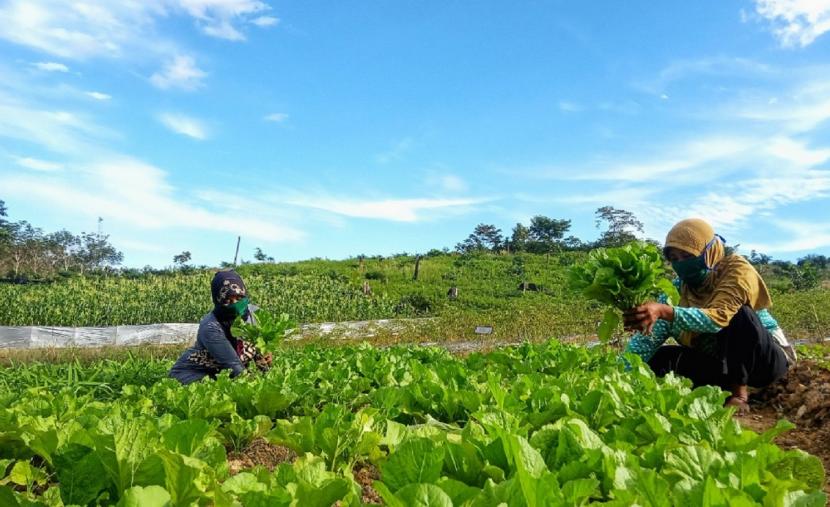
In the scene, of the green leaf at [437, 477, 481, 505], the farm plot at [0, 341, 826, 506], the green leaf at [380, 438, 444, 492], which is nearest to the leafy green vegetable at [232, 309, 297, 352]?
the farm plot at [0, 341, 826, 506]

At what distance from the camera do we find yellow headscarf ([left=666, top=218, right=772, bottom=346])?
3770mm

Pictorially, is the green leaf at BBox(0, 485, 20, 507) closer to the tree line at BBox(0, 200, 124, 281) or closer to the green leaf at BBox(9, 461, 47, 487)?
the green leaf at BBox(9, 461, 47, 487)

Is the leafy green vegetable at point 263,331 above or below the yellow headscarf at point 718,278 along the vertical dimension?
below

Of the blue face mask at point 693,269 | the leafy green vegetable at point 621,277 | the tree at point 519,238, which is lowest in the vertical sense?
the leafy green vegetable at point 621,277

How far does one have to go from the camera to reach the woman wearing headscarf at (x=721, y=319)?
3770 mm

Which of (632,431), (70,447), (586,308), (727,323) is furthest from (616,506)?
(586,308)

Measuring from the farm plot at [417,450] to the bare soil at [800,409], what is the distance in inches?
42.9

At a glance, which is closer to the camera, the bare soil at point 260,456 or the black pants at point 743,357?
the bare soil at point 260,456

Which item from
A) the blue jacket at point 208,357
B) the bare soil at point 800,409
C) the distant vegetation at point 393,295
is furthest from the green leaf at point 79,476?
the distant vegetation at point 393,295

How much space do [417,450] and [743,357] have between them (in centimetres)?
356

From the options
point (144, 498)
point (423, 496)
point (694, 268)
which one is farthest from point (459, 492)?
point (694, 268)

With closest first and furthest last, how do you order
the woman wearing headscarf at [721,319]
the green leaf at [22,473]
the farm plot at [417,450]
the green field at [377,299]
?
the farm plot at [417,450]
the green leaf at [22,473]
the woman wearing headscarf at [721,319]
the green field at [377,299]

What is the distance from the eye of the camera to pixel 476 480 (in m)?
1.32

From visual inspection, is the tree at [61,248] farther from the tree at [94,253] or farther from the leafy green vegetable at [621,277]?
the leafy green vegetable at [621,277]
